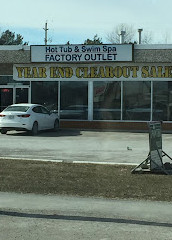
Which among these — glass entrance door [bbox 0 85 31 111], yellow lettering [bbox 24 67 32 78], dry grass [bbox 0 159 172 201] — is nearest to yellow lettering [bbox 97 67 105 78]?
yellow lettering [bbox 24 67 32 78]

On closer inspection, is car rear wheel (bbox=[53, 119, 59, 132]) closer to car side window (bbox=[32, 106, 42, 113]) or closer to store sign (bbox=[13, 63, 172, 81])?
car side window (bbox=[32, 106, 42, 113])

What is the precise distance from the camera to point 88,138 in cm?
1731

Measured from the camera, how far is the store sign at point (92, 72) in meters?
21.2

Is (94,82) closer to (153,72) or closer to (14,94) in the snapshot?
(153,72)

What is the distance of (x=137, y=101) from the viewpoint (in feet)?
71.5

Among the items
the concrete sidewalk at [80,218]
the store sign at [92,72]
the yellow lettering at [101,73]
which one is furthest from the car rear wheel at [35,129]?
the concrete sidewalk at [80,218]

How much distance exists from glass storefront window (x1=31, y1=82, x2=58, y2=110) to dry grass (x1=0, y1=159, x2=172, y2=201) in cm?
1244

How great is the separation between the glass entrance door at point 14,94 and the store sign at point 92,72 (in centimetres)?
61

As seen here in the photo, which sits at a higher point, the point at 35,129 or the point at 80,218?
the point at 35,129

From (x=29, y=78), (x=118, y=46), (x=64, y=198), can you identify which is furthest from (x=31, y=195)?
(x=29, y=78)

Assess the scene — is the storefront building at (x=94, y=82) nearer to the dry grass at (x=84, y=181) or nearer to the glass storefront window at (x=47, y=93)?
the glass storefront window at (x=47, y=93)

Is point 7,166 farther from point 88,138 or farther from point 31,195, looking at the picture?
point 88,138

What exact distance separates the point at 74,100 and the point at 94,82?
1540mm

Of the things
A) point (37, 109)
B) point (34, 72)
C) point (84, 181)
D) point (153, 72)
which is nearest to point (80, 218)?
point (84, 181)
